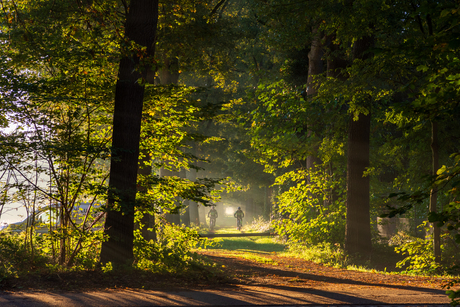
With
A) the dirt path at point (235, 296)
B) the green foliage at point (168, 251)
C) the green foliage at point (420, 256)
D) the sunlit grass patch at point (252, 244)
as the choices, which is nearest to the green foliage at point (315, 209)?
the green foliage at point (420, 256)

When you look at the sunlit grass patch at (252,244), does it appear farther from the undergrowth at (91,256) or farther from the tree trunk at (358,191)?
the undergrowth at (91,256)

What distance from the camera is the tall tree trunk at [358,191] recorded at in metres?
12.5

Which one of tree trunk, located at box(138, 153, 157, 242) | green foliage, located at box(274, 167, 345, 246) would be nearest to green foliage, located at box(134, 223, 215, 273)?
tree trunk, located at box(138, 153, 157, 242)

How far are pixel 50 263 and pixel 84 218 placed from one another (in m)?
1.18

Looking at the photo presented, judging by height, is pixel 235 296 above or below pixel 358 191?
below

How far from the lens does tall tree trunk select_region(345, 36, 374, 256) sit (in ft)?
41.0

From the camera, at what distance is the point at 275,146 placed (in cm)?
1347

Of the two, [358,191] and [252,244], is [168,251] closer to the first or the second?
[358,191]

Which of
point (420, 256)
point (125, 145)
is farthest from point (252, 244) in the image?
point (125, 145)

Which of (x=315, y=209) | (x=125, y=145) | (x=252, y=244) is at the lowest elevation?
(x=252, y=244)

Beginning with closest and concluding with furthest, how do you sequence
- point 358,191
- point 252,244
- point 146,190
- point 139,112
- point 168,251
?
point 139,112 → point 168,251 → point 146,190 → point 358,191 → point 252,244

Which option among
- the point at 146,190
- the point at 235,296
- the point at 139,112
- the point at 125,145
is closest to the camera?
the point at 235,296

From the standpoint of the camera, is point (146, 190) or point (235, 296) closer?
point (235, 296)

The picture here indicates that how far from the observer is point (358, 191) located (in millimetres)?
12617
